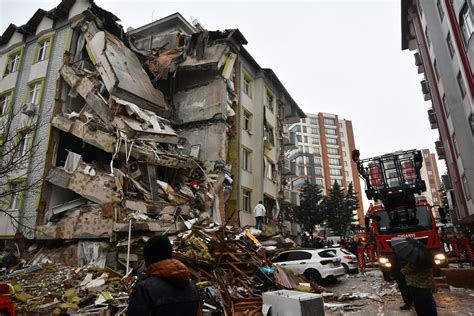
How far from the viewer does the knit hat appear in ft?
8.70

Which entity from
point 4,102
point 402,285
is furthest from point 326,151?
point 402,285

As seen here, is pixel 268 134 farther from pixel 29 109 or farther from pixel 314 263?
pixel 29 109

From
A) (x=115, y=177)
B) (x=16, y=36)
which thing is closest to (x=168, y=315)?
(x=115, y=177)

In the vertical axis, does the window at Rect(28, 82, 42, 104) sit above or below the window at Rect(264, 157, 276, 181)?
above

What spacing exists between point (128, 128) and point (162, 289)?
1261 cm

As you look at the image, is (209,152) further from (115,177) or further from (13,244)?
(13,244)

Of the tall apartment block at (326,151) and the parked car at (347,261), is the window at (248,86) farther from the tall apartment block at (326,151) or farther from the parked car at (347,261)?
the tall apartment block at (326,151)

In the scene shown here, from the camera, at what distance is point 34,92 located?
17.7 meters

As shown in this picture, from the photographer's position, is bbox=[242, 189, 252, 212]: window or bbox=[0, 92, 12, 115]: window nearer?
bbox=[0, 92, 12, 115]: window

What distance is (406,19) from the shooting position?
24.5 m

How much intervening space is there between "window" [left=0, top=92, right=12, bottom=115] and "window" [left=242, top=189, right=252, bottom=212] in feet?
50.6

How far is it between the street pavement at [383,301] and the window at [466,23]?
31.8 ft

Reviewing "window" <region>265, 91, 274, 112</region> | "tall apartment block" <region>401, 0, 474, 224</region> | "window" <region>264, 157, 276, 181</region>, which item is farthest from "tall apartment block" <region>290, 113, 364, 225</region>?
"window" <region>264, 157, 276, 181</region>

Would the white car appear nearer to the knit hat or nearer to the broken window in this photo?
the knit hat
